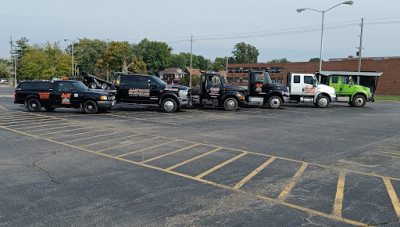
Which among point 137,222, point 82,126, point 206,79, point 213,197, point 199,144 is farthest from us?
point 206,79

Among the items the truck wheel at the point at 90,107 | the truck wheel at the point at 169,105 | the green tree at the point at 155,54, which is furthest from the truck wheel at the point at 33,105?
the green tree at the point at 155,54

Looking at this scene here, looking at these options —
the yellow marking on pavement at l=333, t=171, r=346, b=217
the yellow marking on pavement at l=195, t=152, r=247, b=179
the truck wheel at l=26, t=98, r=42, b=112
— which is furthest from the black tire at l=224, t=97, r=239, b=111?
the yellow marking on pavement at l=333, t=171, r=346, b=217

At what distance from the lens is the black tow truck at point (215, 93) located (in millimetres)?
18966

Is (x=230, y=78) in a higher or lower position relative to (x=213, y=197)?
higher

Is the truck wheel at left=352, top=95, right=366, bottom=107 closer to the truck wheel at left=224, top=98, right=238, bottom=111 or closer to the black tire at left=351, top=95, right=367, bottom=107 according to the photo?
the black tire at left=351, top=95, right=367, bottom=107

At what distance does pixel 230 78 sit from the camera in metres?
87.1

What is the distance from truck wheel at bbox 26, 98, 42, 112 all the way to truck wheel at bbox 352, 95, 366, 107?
70.6 feet

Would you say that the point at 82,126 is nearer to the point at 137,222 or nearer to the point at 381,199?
the point at 137,222

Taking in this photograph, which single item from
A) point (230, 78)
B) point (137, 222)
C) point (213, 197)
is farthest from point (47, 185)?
point (230, 78)

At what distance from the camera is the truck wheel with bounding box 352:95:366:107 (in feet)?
74.9

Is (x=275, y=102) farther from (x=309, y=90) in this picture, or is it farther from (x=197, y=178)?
(x=197, y=178)

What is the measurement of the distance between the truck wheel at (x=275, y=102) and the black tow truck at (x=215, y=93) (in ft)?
8.47

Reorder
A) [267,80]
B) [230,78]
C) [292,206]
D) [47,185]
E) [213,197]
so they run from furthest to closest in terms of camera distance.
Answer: [230,78], [267,80], [47,185], [213,197], [292,206]

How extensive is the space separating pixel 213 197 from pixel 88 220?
1927 mm
